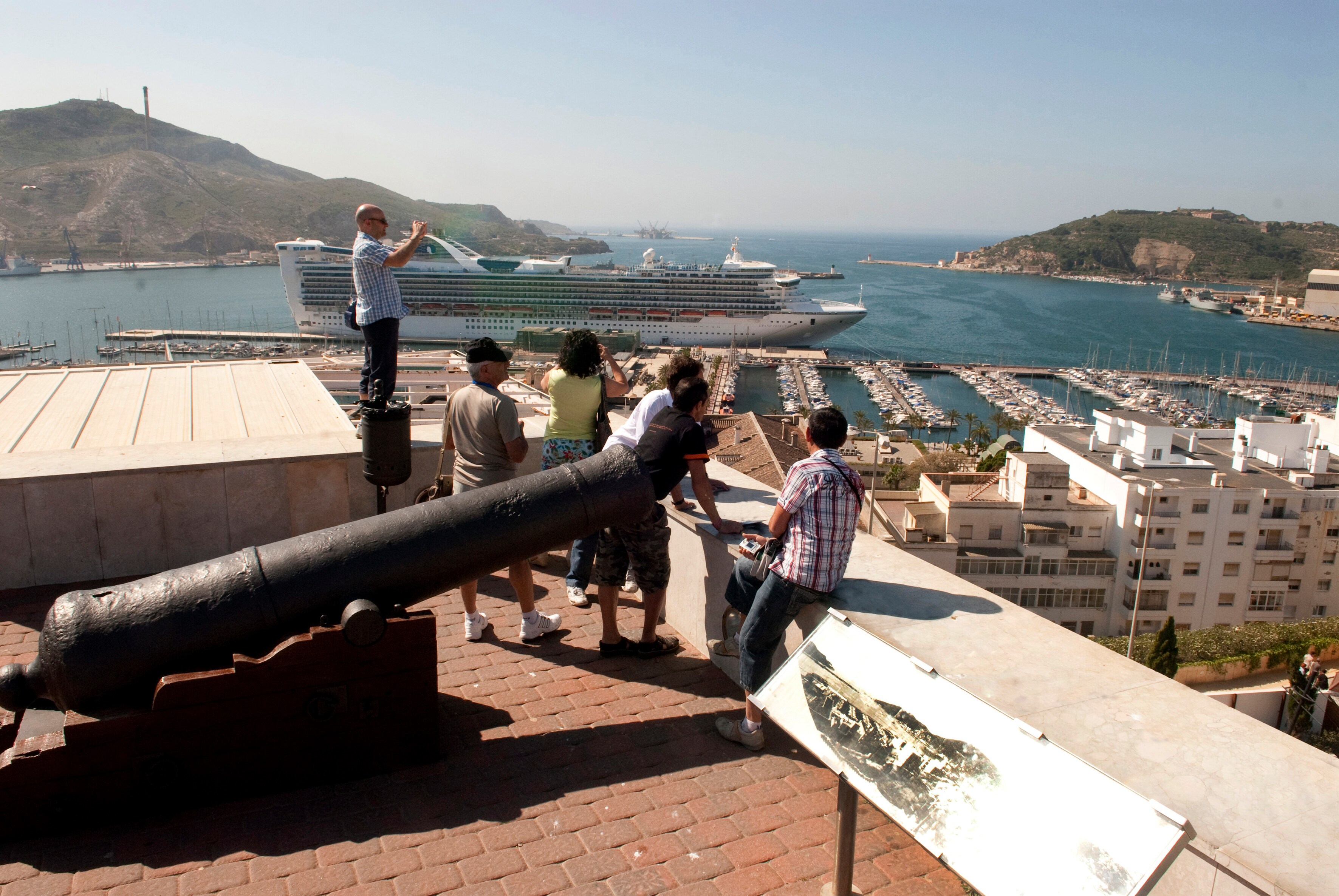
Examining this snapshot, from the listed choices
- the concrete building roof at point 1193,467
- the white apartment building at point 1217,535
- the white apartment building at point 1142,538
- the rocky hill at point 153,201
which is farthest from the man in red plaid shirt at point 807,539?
the rocky hill at point 153,201

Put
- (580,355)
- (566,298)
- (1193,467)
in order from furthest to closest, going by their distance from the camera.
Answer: (566,298) → (1193,467) → (580,355)

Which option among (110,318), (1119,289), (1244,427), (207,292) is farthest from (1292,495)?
(1119,289)

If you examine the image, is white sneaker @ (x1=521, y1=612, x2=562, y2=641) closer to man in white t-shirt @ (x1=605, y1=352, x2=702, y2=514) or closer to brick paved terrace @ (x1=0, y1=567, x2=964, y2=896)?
brick paved terrace @ (x1=0, y1=567, x2=964, y2=896)

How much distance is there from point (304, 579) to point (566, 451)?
1.26m

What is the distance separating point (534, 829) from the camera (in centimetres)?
206

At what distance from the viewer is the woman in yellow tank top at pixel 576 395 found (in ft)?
10.3

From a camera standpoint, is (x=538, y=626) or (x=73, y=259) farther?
(x=73, y=259)

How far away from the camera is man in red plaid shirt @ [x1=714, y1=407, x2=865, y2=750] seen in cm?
219

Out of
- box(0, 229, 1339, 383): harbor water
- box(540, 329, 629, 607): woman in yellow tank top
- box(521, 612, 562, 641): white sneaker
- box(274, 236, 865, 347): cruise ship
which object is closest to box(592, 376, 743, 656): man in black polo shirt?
box(521, 612, 562, 641): white sneaker

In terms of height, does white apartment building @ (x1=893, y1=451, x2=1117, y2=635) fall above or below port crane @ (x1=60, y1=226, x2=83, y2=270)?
below

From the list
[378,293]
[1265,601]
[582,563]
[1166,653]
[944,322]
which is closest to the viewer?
[582,563]

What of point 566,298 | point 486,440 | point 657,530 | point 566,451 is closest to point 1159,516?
point 566,451

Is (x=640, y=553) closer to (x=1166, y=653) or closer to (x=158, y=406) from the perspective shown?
(x=158, y=406)

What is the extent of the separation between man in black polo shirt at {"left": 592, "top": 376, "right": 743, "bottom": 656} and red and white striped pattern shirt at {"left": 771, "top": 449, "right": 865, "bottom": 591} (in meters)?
0.44
